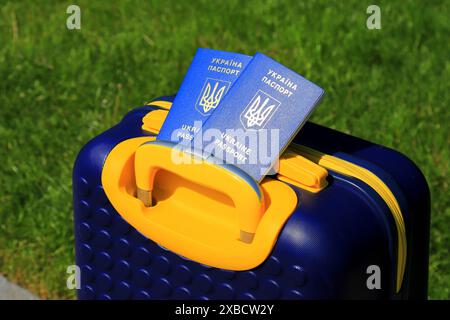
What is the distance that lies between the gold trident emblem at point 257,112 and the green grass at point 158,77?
115 centimetres

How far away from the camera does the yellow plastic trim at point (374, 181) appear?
1802 millimetres

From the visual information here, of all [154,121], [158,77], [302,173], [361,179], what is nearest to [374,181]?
[361,179]

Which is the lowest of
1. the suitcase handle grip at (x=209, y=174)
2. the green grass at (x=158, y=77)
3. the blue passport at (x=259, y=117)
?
the suitcase handle grip at (x=209, y=174)

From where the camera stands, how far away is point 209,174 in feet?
5.61

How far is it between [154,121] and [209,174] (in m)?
0.33

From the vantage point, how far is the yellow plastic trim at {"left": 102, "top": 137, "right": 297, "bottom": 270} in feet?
5.60

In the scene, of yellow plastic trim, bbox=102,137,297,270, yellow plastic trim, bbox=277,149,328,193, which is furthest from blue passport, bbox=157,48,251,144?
yellow plastic trim, bbox=277,149,328,193

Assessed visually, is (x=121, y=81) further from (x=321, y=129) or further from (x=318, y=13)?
(x=321, y=129)

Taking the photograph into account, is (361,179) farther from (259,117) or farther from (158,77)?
(158,77)

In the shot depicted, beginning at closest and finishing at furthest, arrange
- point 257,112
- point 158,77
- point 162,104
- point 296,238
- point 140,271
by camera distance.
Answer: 1. point 296,238
2. point 257,112
3. point 140,271
4. point 162,104
5. point 158,77

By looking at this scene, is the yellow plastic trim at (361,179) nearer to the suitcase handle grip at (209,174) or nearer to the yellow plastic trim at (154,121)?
the suitcase handle grip at (209,174)

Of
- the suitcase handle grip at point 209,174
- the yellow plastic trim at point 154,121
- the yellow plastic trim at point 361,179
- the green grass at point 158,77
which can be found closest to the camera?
the suitcase handle grip at point 209,174

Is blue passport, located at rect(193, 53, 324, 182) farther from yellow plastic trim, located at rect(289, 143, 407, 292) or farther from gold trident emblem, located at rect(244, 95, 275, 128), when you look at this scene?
yellow plastic trim, located at rect(289, 143, 407, 292)

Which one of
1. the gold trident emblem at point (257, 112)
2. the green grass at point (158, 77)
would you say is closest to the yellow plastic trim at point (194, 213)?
the gold trident emblem at point (257, 112)
